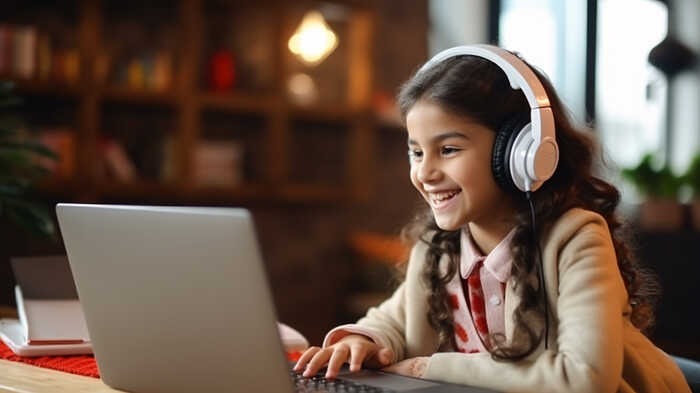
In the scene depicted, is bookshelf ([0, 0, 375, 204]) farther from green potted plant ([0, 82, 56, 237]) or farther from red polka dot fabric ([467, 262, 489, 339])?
red polka dot fabric ([467, 262, 489, 339])

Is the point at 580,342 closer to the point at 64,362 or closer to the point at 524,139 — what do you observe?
the point at 524,139

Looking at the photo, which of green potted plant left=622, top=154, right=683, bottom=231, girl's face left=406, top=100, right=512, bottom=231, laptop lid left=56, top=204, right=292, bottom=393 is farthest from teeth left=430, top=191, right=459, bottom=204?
green potted plant left=622, top=154, right=683, bottom=231

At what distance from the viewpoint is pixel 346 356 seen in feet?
3.72

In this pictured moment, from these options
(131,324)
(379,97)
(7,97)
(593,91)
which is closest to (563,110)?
(131,324)

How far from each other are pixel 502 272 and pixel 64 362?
2.04 feet

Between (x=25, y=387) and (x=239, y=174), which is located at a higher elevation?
(x=25, y=387)

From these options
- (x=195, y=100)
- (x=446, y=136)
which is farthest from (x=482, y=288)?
(x=195, y=100)

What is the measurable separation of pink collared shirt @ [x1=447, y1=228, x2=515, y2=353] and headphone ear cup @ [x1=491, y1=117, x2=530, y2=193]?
0.29 ft

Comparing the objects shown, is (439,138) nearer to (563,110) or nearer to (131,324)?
→ (563,110)

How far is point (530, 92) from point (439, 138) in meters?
0.13

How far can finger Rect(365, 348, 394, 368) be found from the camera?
119 cm

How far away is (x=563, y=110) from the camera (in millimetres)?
1275

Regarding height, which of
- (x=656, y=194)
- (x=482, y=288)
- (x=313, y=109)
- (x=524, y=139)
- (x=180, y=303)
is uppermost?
(x=524, y=139)

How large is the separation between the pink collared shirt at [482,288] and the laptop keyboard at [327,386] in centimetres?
31
